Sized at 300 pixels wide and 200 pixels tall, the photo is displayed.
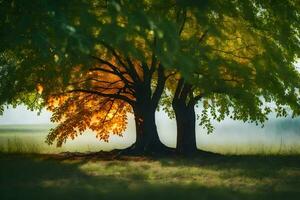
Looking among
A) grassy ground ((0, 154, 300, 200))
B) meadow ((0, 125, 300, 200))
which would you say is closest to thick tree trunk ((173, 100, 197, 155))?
meadow ((0, 125, 300, 200))

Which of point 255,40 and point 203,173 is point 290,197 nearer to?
point 203,173

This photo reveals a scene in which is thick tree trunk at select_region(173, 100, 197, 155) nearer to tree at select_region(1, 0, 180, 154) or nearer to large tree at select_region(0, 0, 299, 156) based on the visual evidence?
large tree at select_region(0, 0, 299, 156)

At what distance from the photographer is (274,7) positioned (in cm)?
2380

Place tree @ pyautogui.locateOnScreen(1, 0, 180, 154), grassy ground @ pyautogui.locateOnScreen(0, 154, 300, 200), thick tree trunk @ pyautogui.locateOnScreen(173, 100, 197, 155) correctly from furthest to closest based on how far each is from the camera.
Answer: thick tree trunk @ pyautogui.locateOnScreen(173, 100, 197, 155)
grassy ground @ pyautogui.locateOnScreen(0, 154, 300, 200)
tree @ pyautogui.locateOnScreen(1, 0, 180, 154)

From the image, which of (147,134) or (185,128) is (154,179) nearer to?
(147,134)

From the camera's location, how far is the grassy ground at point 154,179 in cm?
1383

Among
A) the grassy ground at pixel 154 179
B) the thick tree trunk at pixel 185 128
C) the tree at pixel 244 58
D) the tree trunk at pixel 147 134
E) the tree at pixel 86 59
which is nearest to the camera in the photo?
the tree at pixel 86 59

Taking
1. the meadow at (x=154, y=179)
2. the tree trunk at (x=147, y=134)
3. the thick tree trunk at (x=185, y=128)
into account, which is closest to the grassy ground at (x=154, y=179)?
the meadow at (x=154, y=179)

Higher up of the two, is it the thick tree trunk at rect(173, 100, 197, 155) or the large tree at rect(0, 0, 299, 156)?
the large tree at rect(0, 0, 299, 156)

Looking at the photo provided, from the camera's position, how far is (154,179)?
56.9 ft

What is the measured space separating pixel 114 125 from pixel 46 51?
67.1ft

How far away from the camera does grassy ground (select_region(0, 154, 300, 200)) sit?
13828 mm

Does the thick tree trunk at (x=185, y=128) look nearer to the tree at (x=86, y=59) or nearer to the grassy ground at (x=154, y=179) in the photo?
the tree at (x=86, y=59)

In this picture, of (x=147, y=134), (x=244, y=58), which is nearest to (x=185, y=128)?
(x=147, y=134)
